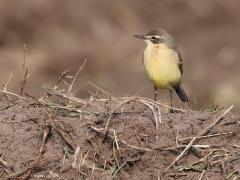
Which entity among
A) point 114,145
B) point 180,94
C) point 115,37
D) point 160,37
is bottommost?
point 114,145

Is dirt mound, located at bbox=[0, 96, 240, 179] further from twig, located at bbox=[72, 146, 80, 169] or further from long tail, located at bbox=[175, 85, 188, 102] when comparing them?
long tail, located at bbox=[175, 85, 188, 102]

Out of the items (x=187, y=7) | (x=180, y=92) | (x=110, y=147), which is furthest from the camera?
(x=187, y=7)

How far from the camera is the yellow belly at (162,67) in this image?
10.9 metres

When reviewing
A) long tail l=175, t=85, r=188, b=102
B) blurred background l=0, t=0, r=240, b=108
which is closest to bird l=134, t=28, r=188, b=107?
long tail l=175, t=85, r=188, b=102

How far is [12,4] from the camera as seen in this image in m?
20.5

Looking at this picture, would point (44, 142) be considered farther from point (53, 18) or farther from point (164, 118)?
point (53, 18)

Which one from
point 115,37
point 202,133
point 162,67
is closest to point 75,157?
point 202,133

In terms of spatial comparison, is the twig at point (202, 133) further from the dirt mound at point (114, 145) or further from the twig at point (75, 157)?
the twig at point (75, 157)

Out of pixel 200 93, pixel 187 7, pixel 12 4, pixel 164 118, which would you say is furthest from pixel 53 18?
pixel 164 118

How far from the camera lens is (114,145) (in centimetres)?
766

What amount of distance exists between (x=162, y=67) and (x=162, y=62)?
0.20 ft

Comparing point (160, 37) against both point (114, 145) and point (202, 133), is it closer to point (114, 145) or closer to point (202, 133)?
point (202, 133)

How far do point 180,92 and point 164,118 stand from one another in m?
3.29

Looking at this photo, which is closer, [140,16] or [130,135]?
[130,135]
